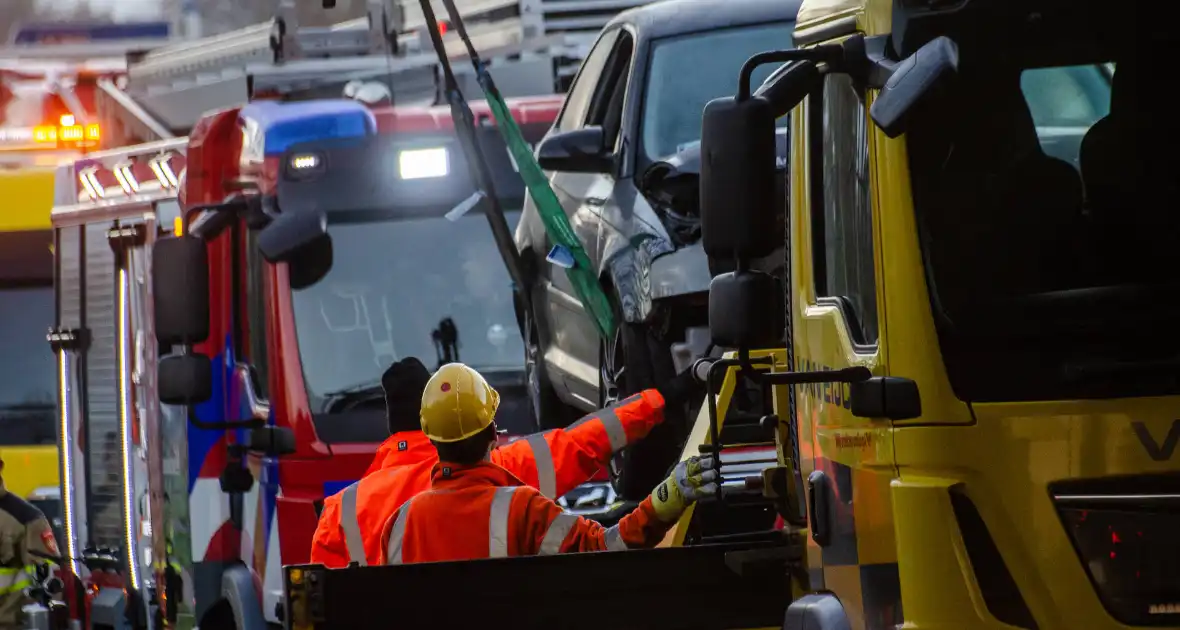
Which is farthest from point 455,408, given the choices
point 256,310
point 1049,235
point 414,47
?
point 414,47

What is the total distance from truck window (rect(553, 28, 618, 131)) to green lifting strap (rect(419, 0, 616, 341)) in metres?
0.21

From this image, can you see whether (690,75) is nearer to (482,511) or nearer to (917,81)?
(482,511)

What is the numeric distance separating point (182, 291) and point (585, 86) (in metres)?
1.81

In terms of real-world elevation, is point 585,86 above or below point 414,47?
below

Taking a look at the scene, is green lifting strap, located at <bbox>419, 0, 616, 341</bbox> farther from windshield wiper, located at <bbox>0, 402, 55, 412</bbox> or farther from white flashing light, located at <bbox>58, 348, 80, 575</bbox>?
windshield wiper, located at <bbox>0, 402, 55, 412</bbox>

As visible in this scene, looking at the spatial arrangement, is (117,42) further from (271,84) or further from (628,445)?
(628,445)

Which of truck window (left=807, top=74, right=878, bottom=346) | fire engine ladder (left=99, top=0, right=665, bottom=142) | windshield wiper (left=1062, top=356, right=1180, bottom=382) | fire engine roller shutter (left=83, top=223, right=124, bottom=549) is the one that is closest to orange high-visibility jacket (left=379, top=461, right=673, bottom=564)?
truck window (left=807, top=74, right=878, bottom=346)

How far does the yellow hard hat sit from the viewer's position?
20.9 feet

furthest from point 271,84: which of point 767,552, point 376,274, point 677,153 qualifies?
point 767,552

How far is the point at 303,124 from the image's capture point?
992 cm

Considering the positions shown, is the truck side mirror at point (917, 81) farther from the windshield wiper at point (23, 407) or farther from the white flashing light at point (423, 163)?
the windshield wiper at point (23, 407)

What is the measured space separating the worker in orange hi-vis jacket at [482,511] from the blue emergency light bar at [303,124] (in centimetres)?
365

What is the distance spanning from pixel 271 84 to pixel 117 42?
6.71 metres

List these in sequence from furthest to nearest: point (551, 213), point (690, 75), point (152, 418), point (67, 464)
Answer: point (67, 464), point (152, 418), point (551, 213), point (690, 75)
